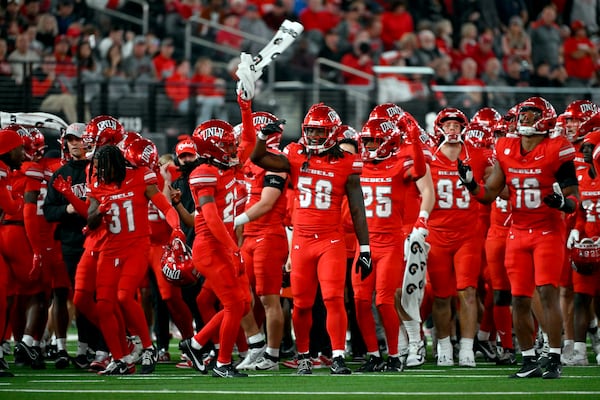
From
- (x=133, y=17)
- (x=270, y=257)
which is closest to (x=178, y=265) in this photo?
(x=270, y=257)

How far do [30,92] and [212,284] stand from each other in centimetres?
723

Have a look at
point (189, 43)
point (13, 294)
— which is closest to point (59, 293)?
point (13, 294)

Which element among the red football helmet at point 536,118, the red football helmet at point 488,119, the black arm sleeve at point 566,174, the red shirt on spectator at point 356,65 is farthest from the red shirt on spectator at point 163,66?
the black arm sleeve at point 566,174

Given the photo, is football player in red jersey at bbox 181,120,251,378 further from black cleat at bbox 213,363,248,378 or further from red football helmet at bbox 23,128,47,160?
red football helmet at bbox 23,128,47,160

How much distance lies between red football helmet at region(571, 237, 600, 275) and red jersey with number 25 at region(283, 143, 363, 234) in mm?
2229

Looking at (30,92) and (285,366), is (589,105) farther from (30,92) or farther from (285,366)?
(30,92)

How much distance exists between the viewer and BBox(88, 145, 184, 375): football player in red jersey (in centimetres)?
1050

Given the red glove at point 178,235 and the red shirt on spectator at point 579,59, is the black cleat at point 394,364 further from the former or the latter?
the red shirt on spectator at point 579,59

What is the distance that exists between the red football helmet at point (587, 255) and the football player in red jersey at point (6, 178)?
16.1 ft

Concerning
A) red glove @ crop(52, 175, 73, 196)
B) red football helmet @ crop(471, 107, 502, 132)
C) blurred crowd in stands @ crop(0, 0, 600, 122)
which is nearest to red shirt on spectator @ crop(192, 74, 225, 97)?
blurred crowd in stands @ crop(0, 0, 600, 122)

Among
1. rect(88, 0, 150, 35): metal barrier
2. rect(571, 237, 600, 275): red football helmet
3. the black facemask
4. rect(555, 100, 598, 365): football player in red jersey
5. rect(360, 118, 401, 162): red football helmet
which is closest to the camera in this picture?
rect(360, 118, 401, 162): red football helmet

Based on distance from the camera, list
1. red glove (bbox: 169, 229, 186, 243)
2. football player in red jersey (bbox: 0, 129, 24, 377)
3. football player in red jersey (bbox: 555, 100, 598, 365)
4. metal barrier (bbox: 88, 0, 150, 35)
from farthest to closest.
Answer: metal barrier (bbox: 88, 0, 150, 35) < football player in red jersey (bbox: 555, 100, 598, 365) < red glove (bbox: 169, 229, 186, 243) < football player in red jersey (bbox: 0, 129, 24, 377)

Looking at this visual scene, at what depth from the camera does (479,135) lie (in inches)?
478

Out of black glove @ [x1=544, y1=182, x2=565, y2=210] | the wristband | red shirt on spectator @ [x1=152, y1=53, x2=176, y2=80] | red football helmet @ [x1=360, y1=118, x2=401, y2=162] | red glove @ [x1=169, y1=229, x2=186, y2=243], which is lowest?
red glove @ [x1=169, y1=229, x2=186, y2=243]
